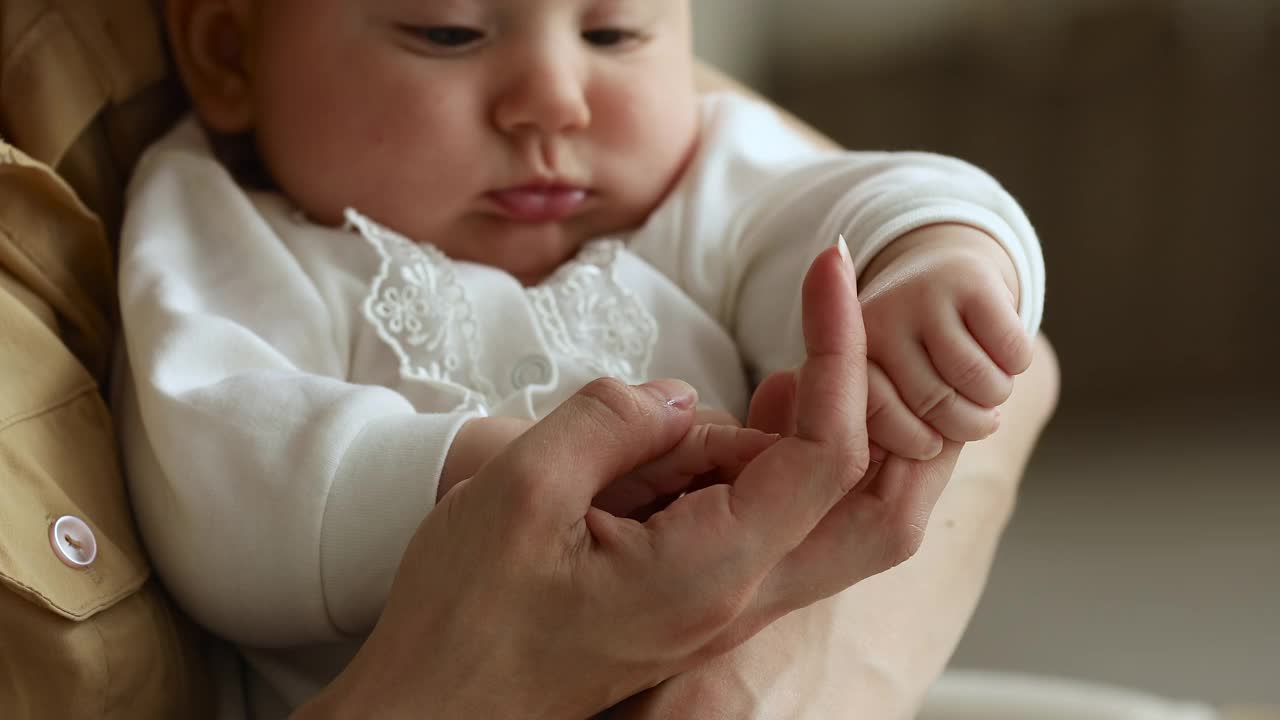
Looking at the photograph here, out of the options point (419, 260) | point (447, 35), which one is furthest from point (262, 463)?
point (447, 35)

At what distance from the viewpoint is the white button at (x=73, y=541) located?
2.50 ft

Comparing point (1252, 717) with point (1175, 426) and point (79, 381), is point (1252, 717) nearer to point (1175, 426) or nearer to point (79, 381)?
point (79, 381)

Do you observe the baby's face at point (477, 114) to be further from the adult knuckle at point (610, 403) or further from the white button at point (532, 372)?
the adult knuckle at point (610, 403)

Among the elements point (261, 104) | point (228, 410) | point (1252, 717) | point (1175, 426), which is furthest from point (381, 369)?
point (1175, 426)

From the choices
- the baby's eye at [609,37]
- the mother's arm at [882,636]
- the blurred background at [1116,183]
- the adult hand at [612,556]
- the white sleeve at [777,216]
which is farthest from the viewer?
the blurred background at [1116,183]

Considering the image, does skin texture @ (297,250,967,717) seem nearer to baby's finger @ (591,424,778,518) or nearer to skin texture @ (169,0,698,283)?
baby's finger @ (591,424,778,518)

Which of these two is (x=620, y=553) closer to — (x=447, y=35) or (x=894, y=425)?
(x=894, y=425)

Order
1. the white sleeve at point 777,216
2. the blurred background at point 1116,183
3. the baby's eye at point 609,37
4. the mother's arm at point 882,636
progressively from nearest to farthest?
1. the mother's arm at point 882,636
2. the white sleeve at point 777,216
3. the baby's eye at point 609,37
4. the blurred background at point 1116,183

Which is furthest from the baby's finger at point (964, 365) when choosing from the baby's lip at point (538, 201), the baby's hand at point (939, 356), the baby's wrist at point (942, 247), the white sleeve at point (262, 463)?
the baby's lip at point (538, 201)

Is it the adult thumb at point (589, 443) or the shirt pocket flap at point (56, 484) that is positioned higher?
the adult thumb at point (589, 443)

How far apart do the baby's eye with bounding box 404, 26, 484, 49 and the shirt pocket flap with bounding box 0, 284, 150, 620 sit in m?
0.33

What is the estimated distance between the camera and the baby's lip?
980 millimetres

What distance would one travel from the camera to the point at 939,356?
669 mm

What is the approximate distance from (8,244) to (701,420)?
48 centimetres
